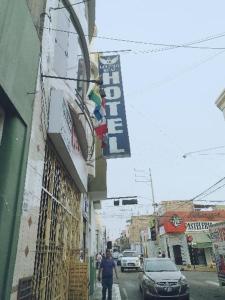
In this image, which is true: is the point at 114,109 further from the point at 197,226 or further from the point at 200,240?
the point at 197,226

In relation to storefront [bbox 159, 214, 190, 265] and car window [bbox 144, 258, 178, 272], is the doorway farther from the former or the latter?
car window [bbox 144, 258, 178, 272]

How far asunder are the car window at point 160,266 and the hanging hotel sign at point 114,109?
5.09 m

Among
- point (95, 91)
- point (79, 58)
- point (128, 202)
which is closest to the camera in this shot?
point (95, 91)

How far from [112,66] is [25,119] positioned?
960 cm

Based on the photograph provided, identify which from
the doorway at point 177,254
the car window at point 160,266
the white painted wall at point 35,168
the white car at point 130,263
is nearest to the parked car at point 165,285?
the car window at point 160,266

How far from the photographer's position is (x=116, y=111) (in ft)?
41.4

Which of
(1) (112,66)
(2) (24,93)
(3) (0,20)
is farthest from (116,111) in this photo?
(3) (0,20)

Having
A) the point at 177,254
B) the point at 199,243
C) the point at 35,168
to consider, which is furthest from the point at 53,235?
the point at 177,254

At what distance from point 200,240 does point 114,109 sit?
27969mm

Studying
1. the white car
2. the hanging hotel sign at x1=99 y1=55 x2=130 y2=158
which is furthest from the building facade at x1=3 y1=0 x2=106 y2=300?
the white car

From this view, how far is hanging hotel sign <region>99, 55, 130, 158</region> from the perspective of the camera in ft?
39.2

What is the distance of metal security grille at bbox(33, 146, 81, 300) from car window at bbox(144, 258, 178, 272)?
4.78 metres

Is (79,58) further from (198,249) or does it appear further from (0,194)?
(198,249)

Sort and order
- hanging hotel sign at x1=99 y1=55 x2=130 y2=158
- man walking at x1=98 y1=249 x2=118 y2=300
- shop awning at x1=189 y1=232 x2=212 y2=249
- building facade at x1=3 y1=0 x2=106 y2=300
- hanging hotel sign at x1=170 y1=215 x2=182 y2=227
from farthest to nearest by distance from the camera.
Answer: hanging hotel sign at x1=170 y1=215 x2=182 y2=227
shop awning at x1=189 y1=232 x2=212 y2=249
hanging hotel sign at x1=99 y1=55 x2=130 y2=158
man walking at x1=98 y1=249 x2=118 y2=300
building facade at x1=3 y1=0 x2=106 y2=300
